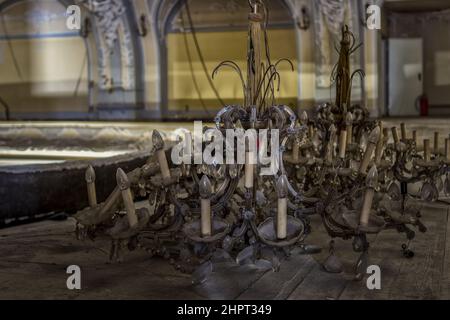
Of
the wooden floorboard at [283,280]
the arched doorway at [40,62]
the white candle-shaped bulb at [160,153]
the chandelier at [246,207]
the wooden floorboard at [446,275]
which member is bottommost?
the wooden floorboard at [446,275]

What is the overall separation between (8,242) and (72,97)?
886cm

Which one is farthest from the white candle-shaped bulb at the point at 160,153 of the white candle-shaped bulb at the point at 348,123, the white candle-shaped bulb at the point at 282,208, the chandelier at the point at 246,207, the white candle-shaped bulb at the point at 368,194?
the white candle-shaped bulb at the point at 348,123

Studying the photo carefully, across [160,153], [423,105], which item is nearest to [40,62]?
[423,105]

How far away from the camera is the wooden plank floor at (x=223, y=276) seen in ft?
7.91

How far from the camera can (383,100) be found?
11.0m

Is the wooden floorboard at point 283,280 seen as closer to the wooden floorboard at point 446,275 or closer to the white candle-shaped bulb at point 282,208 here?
A: the white candle-shaped bulb at point 282,208

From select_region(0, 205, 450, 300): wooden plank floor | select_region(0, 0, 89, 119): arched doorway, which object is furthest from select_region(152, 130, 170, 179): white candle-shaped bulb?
select_region(0, 0, 89, 119): arched doorway

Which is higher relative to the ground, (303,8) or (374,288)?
(303,8)

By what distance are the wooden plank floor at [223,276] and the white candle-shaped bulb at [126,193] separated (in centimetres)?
25

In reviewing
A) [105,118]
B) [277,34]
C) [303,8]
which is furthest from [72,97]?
[303,8]

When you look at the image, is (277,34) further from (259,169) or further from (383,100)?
(259,169)

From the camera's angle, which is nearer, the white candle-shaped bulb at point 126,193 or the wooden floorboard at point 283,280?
the wooden floorboard at point 283,280

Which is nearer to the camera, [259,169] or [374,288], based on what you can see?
[374,288]

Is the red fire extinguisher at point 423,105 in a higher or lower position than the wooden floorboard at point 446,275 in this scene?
higher
